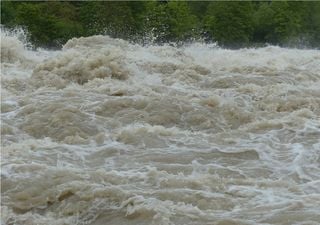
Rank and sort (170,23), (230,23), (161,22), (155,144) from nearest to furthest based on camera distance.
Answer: (155,144), (170,23), (161,22), (230,23)

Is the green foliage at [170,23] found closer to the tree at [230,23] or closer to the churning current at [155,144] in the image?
the tree at [230,23]

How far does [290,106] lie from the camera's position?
10289 millimetres

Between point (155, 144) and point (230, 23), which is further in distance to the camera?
point (230, 23)

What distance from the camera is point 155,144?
26.6 ft

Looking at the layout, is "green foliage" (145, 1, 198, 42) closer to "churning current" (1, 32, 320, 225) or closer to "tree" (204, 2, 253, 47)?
"tree" (204, 2, 253, 47)

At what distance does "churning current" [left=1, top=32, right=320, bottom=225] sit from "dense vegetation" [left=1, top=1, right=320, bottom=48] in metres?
16.8

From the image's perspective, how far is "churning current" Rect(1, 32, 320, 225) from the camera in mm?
5930

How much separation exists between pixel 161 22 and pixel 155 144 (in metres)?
26.4

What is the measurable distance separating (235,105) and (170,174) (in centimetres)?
368

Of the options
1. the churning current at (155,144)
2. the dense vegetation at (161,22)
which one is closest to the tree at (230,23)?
the dense vegetation at (161,22)

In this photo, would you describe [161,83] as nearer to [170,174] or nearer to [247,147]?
[247,147]

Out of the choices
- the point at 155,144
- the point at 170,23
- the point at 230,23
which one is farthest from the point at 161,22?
the point at 155,144

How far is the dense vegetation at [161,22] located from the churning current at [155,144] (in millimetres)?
16792

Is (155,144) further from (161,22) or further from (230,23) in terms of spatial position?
(230,23)
